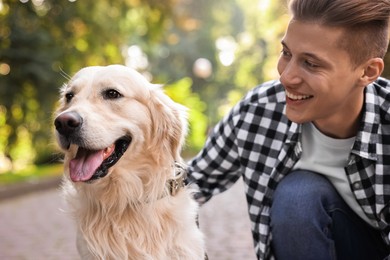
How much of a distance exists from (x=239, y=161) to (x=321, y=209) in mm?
558

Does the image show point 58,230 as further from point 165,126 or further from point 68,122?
point 68,122

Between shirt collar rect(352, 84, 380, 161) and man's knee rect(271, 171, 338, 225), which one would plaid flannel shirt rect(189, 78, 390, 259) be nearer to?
shirt collar rect(352, 84, 380, 161)

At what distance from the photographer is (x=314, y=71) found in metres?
2.22

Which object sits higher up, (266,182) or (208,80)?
(266,182)

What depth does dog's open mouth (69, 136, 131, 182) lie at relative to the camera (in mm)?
2381

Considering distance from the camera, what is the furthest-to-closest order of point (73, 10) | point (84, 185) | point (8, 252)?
point (73, 10) → point (8, 252) → point (84, 185)

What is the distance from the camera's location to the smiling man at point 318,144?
2.21 metres

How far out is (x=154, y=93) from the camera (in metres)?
2.77

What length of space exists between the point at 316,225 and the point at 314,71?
73 cm

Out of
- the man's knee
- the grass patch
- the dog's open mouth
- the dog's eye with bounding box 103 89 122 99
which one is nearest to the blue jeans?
the man's knee

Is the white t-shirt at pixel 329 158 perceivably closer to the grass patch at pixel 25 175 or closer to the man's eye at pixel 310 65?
the man's eye at pixel 310 65

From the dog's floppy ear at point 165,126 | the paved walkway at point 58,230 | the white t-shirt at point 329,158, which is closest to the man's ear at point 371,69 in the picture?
the white t-shirt at point 329,158

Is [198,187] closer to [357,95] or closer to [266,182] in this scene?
[266,182]

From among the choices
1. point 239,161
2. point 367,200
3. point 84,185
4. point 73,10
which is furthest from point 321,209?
point 73,10
